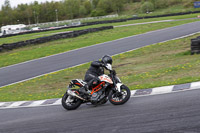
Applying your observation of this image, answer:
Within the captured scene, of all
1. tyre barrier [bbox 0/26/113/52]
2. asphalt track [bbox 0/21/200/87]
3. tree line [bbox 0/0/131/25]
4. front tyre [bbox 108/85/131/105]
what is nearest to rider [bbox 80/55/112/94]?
front tyre [bbox 108/85/131/105]

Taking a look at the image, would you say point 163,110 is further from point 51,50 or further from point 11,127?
point 51,50

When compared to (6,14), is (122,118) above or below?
below

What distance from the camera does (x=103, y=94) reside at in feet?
27.1

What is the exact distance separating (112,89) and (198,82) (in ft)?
8.93

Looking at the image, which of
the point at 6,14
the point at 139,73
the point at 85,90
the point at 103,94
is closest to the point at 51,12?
the point at 6,14

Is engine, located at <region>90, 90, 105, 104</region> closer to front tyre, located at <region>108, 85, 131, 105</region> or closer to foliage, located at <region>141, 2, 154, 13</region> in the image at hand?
front tyre, located at <region>108, 85, 131, 105</region>

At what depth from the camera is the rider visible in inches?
318

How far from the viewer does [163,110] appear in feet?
21.5

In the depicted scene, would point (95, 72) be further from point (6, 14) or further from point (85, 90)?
point (6, 14)

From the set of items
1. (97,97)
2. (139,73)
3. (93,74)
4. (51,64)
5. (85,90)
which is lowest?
(51,64)

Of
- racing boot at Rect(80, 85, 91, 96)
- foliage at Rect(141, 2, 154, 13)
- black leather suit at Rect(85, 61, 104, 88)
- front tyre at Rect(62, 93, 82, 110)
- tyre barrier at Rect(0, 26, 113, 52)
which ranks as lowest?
tyre barrier at Rect(0, 26, 113, 52)

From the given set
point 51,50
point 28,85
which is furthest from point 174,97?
point 51,50

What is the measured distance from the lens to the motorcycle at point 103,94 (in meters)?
7.96

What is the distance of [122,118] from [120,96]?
1510mm
